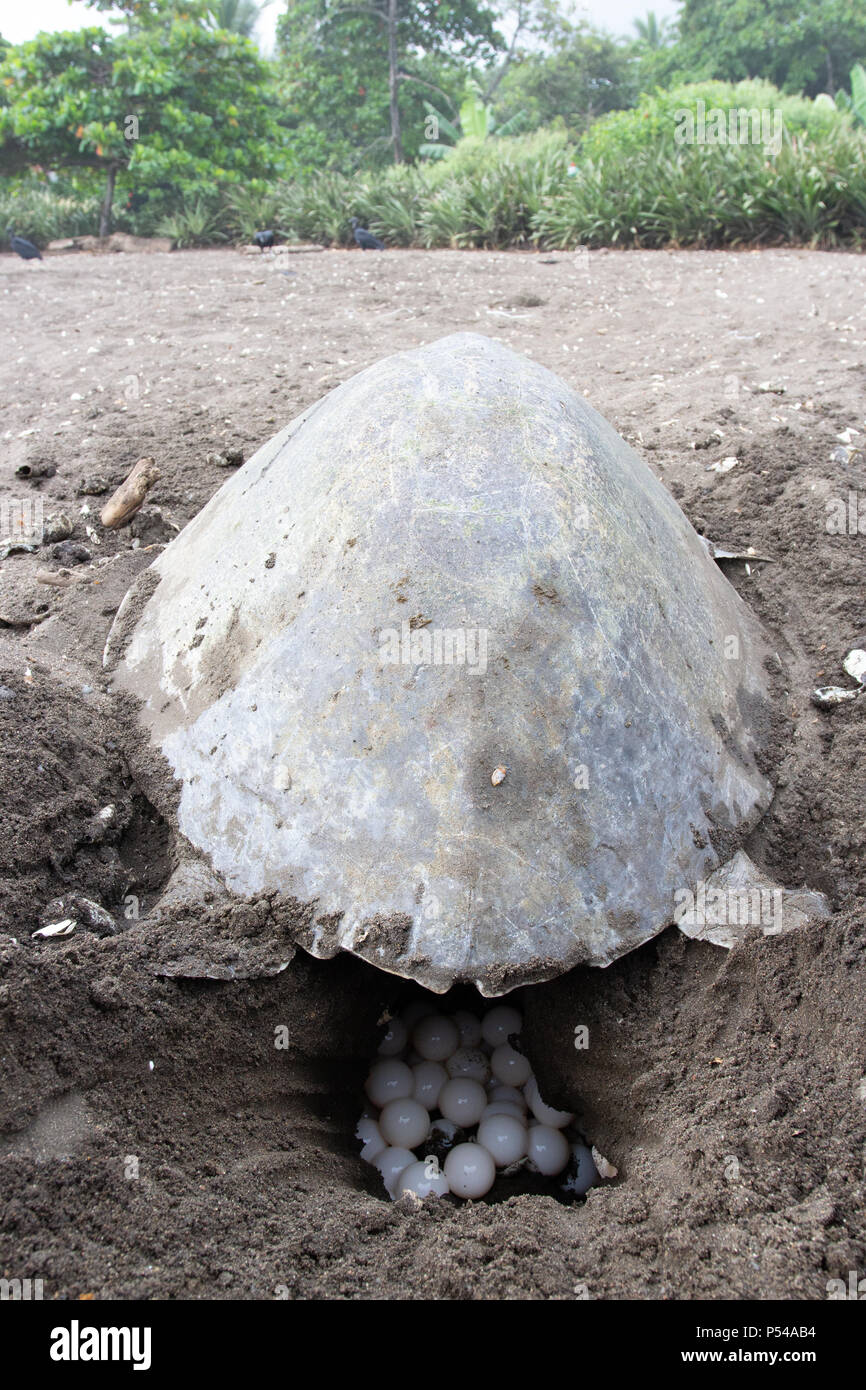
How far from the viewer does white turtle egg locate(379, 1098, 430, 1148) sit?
1873mm

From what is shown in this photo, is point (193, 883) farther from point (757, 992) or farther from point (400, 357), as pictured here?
point (400, 357)

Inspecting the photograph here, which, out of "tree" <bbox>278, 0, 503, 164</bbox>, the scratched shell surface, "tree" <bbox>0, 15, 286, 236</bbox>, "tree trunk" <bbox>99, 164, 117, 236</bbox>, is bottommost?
the scratched shell surface

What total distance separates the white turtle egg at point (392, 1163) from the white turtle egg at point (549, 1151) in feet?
0.81

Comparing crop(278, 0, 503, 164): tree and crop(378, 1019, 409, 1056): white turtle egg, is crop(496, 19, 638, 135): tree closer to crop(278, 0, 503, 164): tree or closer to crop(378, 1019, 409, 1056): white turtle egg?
crop(278, 0, 503, 164): tree

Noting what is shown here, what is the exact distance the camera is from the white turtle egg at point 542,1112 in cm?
186

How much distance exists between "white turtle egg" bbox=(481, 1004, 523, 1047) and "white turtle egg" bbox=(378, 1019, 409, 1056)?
7.2 inches

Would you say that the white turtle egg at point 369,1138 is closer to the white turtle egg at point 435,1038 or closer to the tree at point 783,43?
the white turtle egg at point 435,1038

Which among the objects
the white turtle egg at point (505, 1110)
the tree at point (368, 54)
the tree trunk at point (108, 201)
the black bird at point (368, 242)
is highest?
the tree at point (368, 54)

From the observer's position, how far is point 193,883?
5.65ft

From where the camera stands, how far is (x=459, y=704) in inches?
63.3

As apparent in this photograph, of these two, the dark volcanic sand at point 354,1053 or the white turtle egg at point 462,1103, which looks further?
the white turtle egg at point 462,1103

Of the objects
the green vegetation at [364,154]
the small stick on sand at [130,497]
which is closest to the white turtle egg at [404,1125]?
the small stick on sand at [130,497]

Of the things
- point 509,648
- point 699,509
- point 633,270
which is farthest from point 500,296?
point 509,648

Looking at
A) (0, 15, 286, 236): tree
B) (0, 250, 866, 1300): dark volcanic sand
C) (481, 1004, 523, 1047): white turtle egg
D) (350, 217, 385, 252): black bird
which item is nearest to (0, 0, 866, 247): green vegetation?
(0, 15, 286, 236): tree
